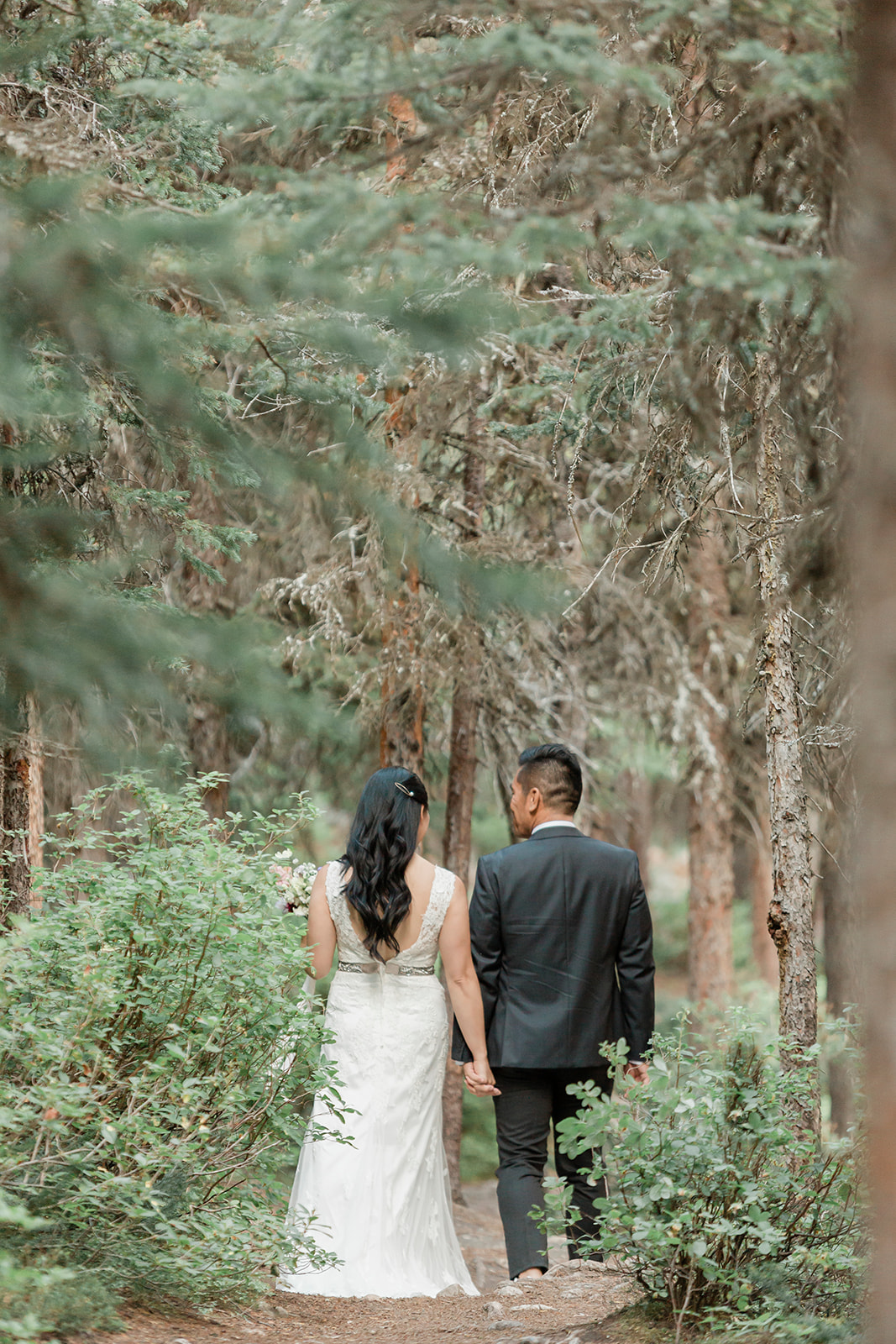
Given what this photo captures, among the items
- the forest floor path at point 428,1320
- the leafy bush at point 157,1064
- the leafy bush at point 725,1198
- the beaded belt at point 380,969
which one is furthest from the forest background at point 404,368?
the forest floor path at point 428,1320

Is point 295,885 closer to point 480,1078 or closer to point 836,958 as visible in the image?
point 480,1078

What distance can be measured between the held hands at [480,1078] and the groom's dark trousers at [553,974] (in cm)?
5

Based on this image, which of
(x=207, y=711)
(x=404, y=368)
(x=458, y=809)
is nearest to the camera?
(x=404, y=368)

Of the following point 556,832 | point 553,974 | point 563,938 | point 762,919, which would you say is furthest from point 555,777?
point 762,919

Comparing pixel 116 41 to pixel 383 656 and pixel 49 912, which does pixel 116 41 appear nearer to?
pixel 49 912

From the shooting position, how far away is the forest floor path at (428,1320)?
3.82 metres

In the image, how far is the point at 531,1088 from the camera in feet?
17.3

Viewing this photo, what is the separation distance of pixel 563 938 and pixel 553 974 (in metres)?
0.15

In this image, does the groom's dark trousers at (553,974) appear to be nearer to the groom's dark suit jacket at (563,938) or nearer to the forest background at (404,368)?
the groom's dark suit jacket at (563,938)

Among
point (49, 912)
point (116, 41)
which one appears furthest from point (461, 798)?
point (116, 41)

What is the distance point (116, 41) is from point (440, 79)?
2190 millimetres

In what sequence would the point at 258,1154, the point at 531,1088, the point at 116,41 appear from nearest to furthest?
the point at 258,1154 < the point at 116,41 < the point at 531,1088

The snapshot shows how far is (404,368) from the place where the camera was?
19.1 ft

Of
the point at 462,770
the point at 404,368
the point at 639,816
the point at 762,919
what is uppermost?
the point at 404,368
